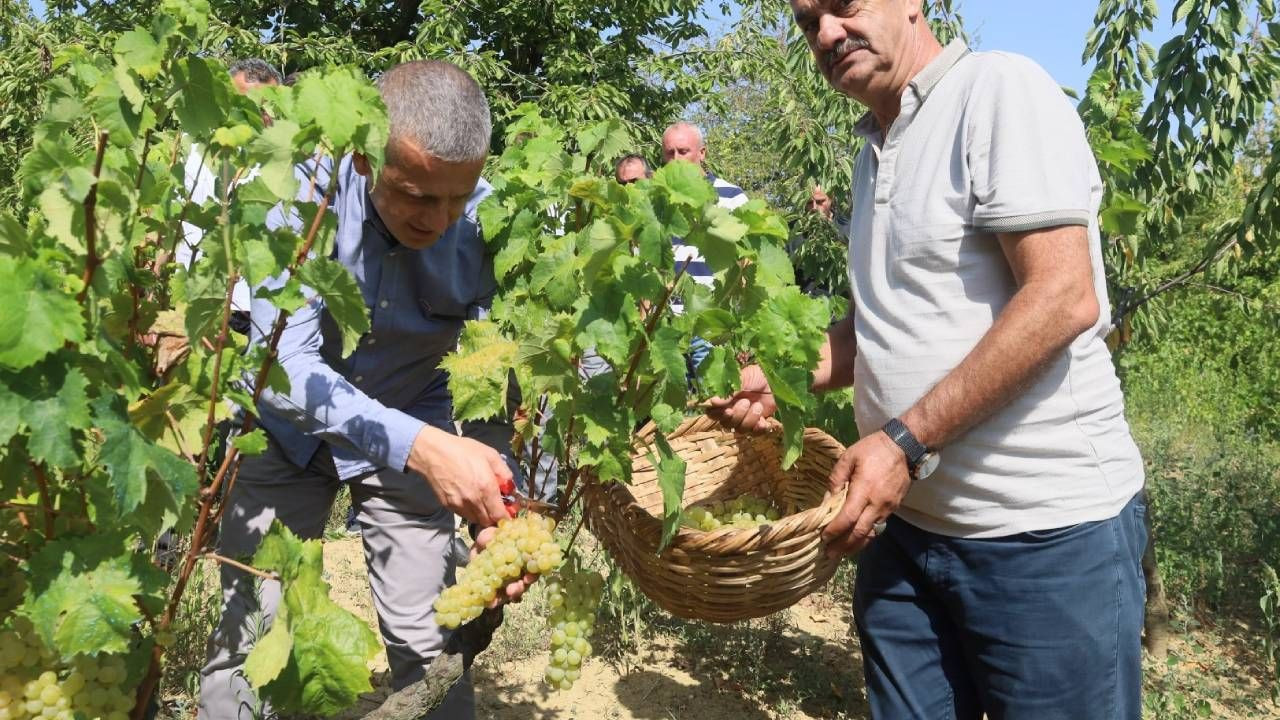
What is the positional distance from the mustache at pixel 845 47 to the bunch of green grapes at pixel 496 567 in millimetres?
1030

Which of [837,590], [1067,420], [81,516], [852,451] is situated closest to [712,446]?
[852,451]

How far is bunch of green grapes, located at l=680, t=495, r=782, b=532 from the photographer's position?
94.7 inches

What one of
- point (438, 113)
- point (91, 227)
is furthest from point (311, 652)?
point (438, 113)

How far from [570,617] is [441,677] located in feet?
1.09

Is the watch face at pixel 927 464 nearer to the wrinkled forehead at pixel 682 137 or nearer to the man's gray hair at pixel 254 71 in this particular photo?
the man's gray hair at pixel 254 71

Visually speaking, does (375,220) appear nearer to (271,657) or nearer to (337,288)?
(337,288)

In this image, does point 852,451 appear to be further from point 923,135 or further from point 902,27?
point 902,27

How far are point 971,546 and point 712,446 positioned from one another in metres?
1.03

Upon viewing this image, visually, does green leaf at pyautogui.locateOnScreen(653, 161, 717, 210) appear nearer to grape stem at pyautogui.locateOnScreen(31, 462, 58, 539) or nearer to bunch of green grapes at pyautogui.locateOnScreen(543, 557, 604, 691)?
bunch of green grapes at pyautogui.locateOnScreen(543, 557, 604, 691)

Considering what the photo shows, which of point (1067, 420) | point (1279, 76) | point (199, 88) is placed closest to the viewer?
point (199, 88)

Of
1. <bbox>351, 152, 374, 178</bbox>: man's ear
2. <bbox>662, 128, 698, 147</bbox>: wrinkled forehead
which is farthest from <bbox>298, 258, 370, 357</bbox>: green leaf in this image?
<bbox>662, 128, 698, 147</bbox>: wrinkled forehead

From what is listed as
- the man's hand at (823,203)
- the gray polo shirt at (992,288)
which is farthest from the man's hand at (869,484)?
the man's hand at (823,203)

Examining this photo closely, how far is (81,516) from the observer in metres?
1.53

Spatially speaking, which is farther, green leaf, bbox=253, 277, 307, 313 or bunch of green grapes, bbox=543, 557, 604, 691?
bunch of green grapes, bbox=543, 557, 604, 691
